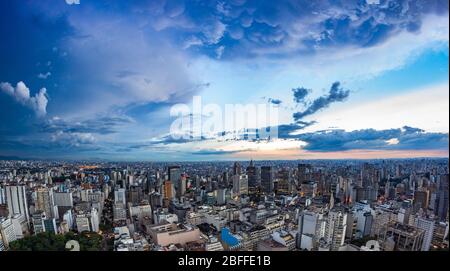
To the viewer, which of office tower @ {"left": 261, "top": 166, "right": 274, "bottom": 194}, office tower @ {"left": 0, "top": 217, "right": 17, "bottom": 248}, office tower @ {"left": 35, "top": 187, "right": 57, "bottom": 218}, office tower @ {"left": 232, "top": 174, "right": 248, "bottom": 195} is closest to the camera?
office tower @ {"left": 0, "top": 217, "right": 17, "bottom": 248}

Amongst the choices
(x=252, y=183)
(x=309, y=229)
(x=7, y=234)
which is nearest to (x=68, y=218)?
(x=7, y=234)

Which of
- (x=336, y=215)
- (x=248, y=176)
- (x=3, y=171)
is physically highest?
(x=3, y=171)

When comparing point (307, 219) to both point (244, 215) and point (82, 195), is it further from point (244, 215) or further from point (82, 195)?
point (82, 195)

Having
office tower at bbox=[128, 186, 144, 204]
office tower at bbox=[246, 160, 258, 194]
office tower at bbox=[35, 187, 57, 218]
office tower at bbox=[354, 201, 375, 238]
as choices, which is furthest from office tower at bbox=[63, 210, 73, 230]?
office tower at bbox=[354, 201, 375, 238]

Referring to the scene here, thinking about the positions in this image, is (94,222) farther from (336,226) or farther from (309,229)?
(336,226)

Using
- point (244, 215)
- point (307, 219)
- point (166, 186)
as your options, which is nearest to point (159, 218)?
point (166, 186)

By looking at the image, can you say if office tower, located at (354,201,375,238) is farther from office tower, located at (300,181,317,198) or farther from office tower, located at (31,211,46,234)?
office tower, located at (31,211,46,234)
